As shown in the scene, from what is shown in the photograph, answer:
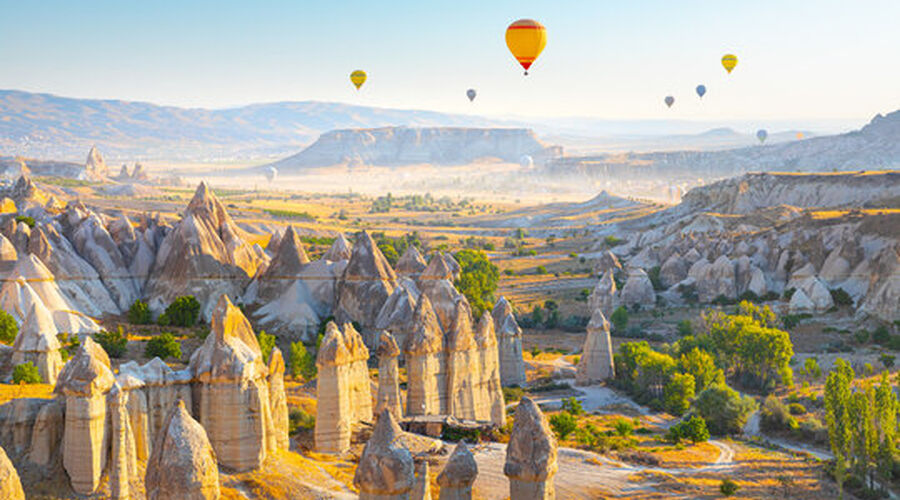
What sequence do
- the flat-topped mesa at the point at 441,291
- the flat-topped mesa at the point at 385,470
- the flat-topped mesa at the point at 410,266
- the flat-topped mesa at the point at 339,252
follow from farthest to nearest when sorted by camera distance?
the flat-topped mesa at the point at 339,252, the flat-topped mesa at the point at 410,266, the flat-topped mesa at the point at 441,291, the flat-topped mesa at the point at 385,470

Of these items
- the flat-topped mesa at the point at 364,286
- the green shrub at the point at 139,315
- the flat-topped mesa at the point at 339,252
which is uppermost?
the flat-topped mesa at the point at 339,252

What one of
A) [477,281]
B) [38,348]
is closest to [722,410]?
[477,281]

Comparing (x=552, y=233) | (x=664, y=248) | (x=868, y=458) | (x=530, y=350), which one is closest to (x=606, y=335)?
(x=530, y=350)

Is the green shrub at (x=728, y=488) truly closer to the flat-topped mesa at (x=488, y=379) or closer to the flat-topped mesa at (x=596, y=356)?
the flat-topped mesa at (x=488, y=379)

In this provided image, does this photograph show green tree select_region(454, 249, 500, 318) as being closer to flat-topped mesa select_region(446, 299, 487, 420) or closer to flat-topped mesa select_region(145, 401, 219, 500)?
flat-topped mesa select_region(446, 299, 487, 420)

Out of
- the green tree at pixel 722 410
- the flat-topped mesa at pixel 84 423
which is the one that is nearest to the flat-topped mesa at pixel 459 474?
the flat-topped mesa at pixel 84 423

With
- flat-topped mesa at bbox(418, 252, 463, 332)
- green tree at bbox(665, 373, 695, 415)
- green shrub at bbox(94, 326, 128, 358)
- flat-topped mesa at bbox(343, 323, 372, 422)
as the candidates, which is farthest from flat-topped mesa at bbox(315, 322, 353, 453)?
green tree at bbox(665, 373, 695, 415)

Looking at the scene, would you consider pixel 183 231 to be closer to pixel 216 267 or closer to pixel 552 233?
pixel 216 267
